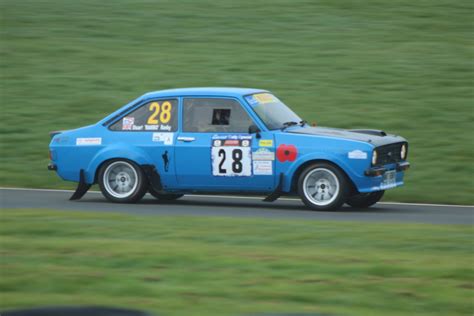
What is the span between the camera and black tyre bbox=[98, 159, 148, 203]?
539 inches

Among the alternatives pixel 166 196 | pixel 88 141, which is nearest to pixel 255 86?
pixel 166 196

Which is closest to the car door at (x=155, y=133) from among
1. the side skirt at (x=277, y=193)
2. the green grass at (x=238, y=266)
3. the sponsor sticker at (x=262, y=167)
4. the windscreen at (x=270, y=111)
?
the windscreen at (x=270, y=111)

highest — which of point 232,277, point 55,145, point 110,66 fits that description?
point 110,66

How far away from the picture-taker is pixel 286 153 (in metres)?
12.9

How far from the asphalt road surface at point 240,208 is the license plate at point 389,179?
36cm

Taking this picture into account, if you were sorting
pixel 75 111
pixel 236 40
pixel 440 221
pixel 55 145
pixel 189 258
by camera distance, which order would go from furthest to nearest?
pixel 236 40
pixel 75 111
pixel 55 145
pixel 440 221
pixel 189 258

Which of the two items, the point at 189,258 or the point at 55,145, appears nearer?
the point at 189,258

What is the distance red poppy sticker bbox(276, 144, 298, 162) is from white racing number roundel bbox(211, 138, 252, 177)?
15.6 inches

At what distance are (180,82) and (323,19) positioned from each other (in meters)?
5.70

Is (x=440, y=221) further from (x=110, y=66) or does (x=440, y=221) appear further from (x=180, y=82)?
(x=110, y=66)

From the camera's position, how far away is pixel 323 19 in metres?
25.7

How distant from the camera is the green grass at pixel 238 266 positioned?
22.9ft

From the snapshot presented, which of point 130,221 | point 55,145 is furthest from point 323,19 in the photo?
point 130,221

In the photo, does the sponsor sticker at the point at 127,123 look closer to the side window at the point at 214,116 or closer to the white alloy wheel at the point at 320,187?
the side window at the point at 214,116
